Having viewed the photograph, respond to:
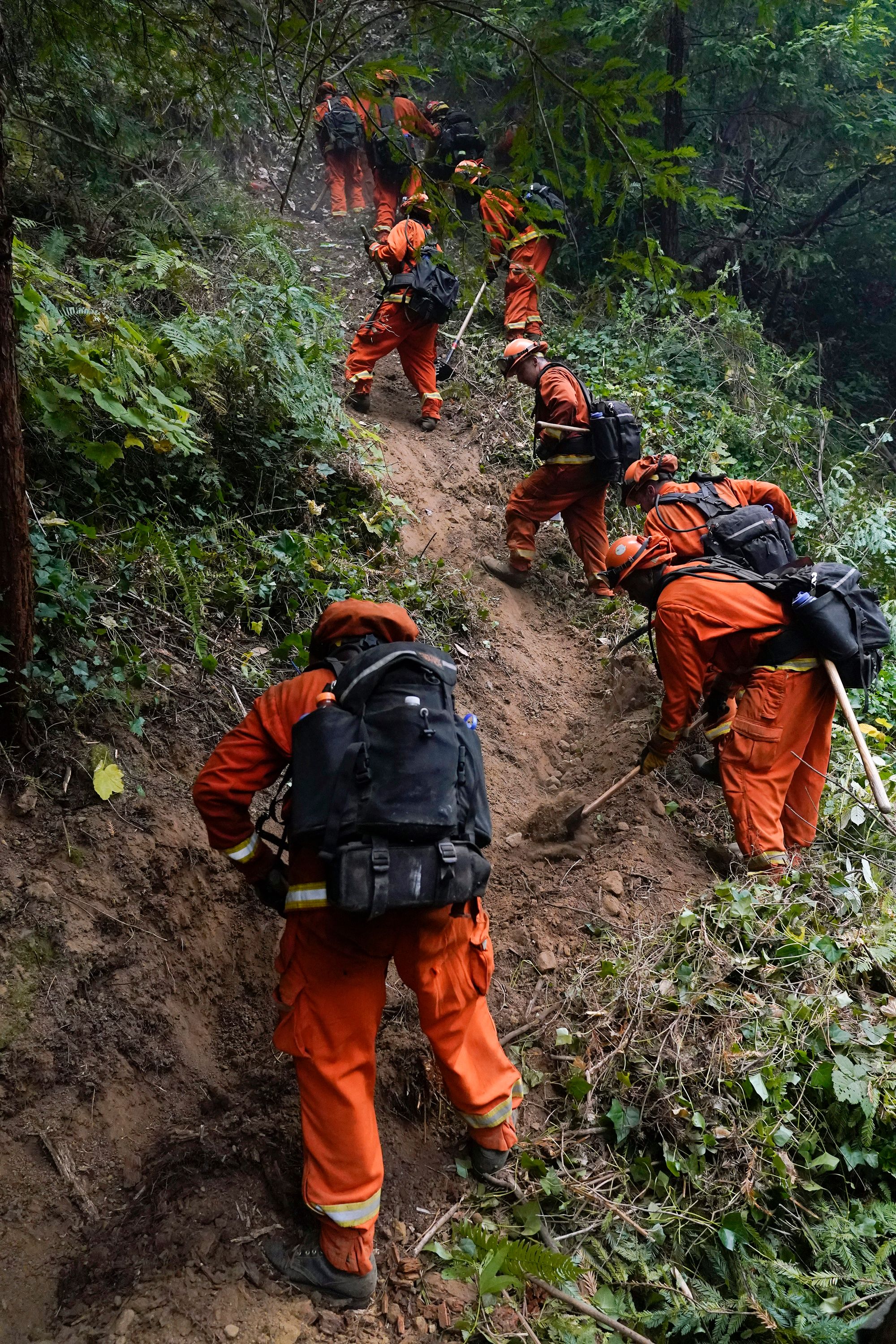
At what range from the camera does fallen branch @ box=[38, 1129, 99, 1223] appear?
8.46 feet

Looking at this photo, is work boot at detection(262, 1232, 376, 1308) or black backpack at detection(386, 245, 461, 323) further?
black backpack at detection(386, 245, 461, 323)

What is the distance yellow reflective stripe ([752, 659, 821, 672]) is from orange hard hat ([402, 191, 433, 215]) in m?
2.91

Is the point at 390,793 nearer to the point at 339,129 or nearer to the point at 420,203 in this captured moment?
the point at 420,203

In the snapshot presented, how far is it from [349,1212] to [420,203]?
12.3ft

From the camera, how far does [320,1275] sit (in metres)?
2.49

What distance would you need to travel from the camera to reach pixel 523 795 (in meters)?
5.26

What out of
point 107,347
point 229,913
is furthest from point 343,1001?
point 107,347

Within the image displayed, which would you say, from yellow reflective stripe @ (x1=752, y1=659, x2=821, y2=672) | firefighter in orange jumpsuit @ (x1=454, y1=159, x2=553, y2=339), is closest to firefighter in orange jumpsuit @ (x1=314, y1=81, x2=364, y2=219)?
firefighter in orange jumpsuit @ (x1=454, y1=159, x2=553, y2=339)

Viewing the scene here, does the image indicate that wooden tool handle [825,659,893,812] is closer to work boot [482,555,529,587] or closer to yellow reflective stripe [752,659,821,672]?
yellow reflective stripe [752,659,821,672]

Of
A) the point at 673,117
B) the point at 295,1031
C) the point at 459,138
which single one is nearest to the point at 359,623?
the point at 295,1031

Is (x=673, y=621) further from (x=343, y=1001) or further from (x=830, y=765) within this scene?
(x=343, y=1001)

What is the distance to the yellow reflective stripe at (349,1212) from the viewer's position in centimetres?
246

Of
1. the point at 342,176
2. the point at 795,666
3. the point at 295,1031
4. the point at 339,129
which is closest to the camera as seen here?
the point at 295,1031

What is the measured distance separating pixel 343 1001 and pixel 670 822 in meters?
2.84
